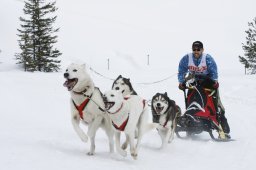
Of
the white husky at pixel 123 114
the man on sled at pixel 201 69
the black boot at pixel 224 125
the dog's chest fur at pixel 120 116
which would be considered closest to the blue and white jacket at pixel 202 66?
the man on sled at pixel 201 69

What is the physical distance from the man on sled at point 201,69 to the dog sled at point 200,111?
0.11ft

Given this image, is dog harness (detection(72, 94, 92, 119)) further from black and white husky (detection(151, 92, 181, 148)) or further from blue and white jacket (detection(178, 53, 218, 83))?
blue and white jacket (detection(178, 53, 218, 83))

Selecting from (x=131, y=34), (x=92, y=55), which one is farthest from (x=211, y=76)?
(x=131, y=34)

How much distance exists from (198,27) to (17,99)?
68236 millimetres

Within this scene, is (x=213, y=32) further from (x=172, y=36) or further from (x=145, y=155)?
(x=145, y=155)

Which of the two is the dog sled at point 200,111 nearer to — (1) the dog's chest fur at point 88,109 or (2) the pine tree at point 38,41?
(1) the dog's chest fur at point 88,109

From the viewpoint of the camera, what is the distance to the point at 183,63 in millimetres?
8781

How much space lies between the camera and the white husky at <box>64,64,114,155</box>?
20.2 ft

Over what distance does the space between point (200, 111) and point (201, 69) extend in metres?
0.84

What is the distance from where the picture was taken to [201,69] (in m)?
8.58

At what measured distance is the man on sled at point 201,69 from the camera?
8477 mm

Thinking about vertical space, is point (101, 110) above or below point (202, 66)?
below

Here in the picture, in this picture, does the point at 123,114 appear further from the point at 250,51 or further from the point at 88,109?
the point at 250,51

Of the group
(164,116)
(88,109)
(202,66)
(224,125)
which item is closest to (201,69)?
(202,66)
